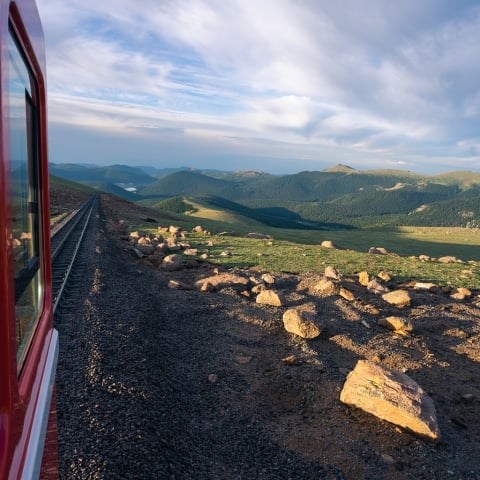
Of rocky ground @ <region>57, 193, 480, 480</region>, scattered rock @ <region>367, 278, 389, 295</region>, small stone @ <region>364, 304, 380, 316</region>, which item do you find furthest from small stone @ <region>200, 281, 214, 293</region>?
scattered rock @ <region>367, 278, 389, 295</region>

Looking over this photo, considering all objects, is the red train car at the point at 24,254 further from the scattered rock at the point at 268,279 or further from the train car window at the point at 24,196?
the scattered rock at the point at 268,279

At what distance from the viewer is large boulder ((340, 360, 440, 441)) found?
7.92 m

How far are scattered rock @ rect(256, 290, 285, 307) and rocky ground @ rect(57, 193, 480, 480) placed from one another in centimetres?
25

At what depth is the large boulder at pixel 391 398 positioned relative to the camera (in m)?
7.92

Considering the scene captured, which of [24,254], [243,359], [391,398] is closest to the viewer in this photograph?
[24,254]

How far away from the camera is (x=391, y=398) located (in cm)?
826

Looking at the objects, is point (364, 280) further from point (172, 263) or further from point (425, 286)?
point (172, 263)

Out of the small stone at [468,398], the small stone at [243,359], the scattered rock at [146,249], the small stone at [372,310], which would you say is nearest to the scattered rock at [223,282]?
the small stone at [372,310]

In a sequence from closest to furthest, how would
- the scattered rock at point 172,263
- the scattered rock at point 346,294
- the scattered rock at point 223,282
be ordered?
the scattered rock at point 346,294 → the scattered rock at point 223,282 → the scattered rock at point 172,263

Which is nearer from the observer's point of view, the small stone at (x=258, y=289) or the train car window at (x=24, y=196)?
→ the train car window at (x=24, y=196)

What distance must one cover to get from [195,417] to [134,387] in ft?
4.35

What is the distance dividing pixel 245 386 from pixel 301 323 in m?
3.27

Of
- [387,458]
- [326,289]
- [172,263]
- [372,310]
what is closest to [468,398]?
[387,458]

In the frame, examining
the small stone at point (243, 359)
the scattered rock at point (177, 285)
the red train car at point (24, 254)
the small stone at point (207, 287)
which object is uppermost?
the red train car at point (24, 254)
